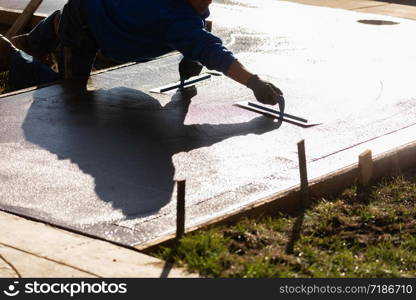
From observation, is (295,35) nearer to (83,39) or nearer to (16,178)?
(83,39)

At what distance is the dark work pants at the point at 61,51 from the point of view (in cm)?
930

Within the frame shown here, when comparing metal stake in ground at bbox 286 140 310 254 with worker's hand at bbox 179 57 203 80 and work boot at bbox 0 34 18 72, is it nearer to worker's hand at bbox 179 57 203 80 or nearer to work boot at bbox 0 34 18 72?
worker's hand at bbox 179 57 203 80

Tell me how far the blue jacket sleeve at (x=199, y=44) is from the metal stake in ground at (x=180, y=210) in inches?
113

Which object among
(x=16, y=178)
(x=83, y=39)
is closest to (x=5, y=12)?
(x=83, y=39)

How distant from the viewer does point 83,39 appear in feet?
30.8

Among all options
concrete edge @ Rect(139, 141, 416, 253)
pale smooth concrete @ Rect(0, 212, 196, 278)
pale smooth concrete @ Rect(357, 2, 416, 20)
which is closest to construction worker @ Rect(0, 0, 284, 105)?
concrete edge @ Rect(139, 141, 416, 253)

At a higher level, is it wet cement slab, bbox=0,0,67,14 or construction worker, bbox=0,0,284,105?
construction worker, bbox=0,0,284,105

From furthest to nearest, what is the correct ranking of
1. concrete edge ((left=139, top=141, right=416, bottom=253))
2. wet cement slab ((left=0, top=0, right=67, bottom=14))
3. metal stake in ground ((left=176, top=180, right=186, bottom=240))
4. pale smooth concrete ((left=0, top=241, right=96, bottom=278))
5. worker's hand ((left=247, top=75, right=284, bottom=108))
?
wet cement slab ((left=0, top=0, right=67, bottom=14)) → worker's hand ((left=247, top=75, right=284, bottom=108)) → concrete edge ((left=139, top=141, right=416, bottom=253)) → metal stake in ground ((left=176, top=180, right=186, bottom=240)) → pale smooth concrete ((left=0, top=241, right=96, bottom=278))

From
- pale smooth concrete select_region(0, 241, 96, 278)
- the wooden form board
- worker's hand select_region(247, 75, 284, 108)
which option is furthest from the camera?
the wooden form board

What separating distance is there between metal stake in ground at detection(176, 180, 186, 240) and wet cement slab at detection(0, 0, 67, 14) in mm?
8865

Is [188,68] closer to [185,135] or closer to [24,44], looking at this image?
[185,135]

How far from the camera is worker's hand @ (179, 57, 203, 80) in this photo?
9266 mm

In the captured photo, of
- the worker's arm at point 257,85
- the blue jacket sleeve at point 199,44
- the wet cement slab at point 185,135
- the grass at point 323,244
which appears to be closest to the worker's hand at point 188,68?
the wet cement slab at point 185,135

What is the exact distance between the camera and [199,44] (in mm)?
8242
